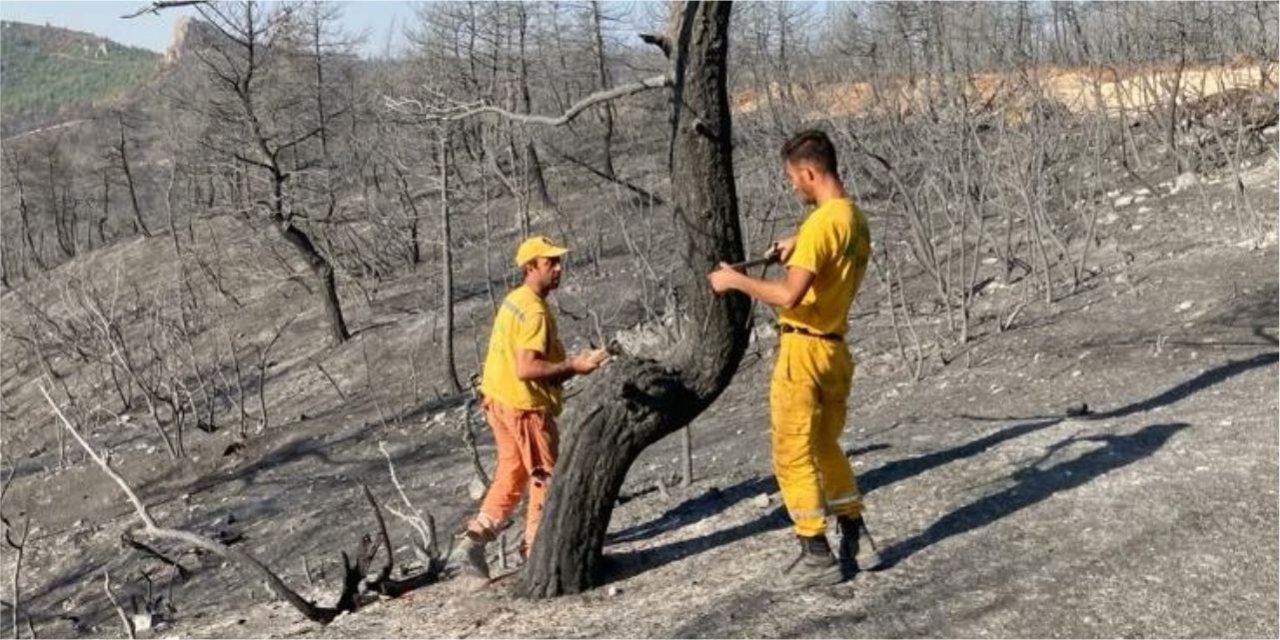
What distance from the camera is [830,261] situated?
5348mm

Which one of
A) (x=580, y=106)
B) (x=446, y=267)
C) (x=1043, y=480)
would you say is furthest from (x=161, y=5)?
(x=446, y=267)

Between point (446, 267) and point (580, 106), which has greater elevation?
point (580, 106)

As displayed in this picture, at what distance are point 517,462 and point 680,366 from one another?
1.00 meters

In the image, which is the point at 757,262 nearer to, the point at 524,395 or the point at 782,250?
the point at 782,250

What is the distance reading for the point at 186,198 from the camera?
46719 mm

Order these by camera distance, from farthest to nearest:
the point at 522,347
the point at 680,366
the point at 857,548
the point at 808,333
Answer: the point at 522,347 → the point at 680,366 → the point at 857,548 → the point at 808,333

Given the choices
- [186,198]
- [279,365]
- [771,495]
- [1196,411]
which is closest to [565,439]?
[771,495]

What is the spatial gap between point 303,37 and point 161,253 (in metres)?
11.7

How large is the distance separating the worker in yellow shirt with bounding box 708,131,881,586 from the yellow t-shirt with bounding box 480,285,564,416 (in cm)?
118

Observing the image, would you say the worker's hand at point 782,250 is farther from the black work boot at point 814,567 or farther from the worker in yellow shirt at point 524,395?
the worker in yellow shirt at point 524,395

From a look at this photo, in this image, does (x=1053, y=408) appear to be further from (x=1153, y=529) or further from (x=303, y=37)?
(x=303, y=37)

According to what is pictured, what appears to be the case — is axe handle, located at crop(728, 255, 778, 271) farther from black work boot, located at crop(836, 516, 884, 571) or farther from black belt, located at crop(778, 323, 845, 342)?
black work boot, located at crop(836, 516, 884, 571)

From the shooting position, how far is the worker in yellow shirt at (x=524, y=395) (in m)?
6.39

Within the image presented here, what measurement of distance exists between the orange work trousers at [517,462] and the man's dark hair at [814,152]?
74.0 inches
